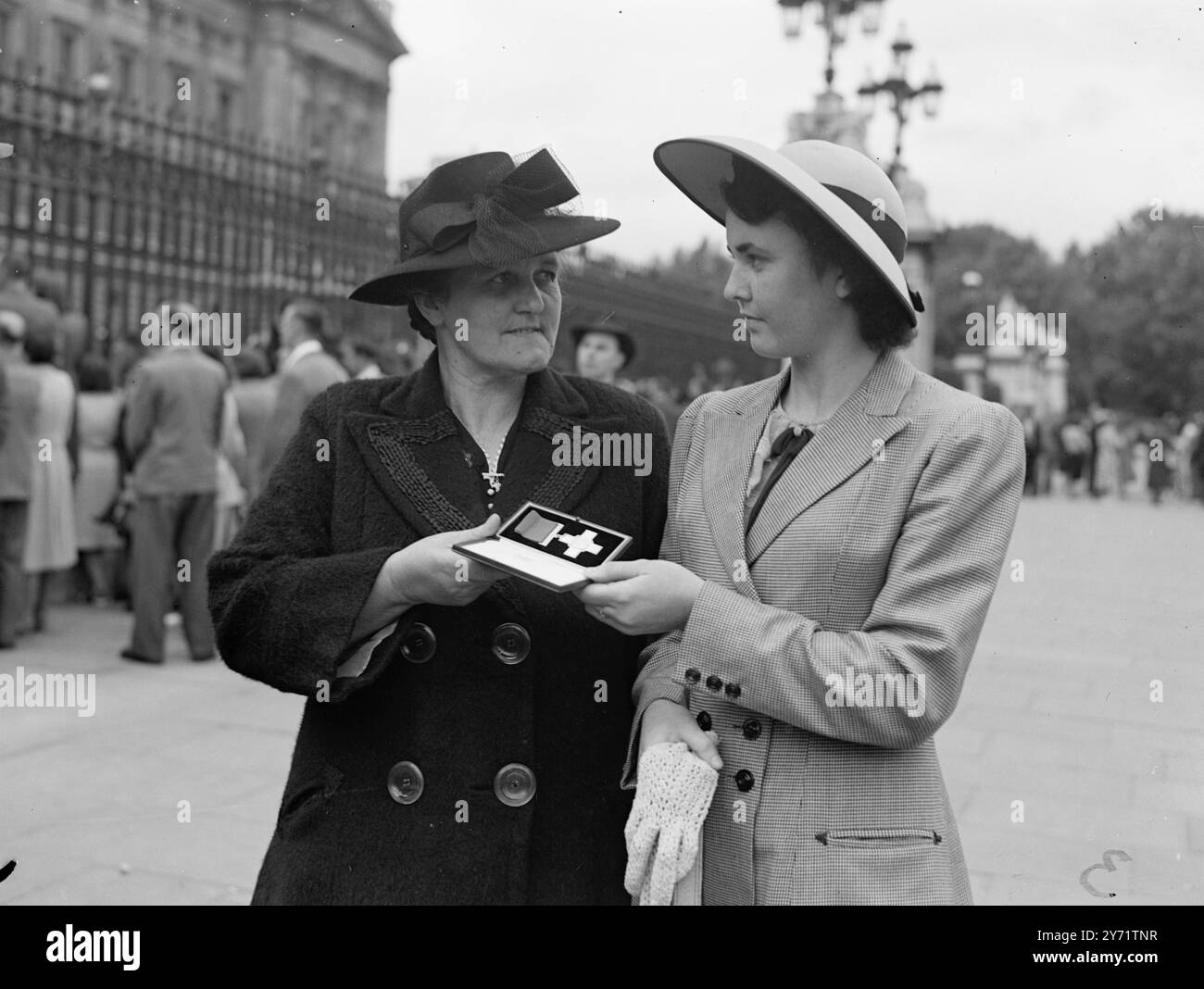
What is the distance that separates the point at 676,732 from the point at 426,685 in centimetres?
43

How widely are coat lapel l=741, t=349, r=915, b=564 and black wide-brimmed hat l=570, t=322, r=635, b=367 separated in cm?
435

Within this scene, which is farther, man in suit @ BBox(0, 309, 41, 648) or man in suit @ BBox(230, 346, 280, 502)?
man in suit @ BBox(230, 346, 280, 502)

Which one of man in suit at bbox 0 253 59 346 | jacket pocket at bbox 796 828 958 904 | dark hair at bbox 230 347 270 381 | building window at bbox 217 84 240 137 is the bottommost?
jacket pocket at bbox 796 828 958 904

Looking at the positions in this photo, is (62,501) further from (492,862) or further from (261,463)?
(492,862)

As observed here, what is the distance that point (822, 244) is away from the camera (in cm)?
197

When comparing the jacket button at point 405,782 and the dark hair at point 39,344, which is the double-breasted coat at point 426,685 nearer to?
the jacket button at point 405,782

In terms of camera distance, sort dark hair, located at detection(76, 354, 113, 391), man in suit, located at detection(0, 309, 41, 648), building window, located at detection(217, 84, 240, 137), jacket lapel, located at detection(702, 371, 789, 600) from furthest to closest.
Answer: building window, located at detection(217, 84, 240, 137), dark hair, located at detection(76, 354, 113, 391), man in suit, located at detection(0, 309, 41, 648), jacket lapel, located at detection(702, 371, 789, 600)

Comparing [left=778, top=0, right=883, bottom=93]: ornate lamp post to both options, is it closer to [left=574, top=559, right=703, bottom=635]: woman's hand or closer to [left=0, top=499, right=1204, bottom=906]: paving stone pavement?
[left=0, top=499, right=1204, bottom=906]: paving stone pavement

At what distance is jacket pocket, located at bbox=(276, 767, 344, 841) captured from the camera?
212 cm

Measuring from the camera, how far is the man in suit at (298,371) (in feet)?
23.4

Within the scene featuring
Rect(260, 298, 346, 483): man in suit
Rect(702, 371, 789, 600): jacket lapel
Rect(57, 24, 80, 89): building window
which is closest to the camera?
Rect(702, 371, 789, 600): jacket lapel

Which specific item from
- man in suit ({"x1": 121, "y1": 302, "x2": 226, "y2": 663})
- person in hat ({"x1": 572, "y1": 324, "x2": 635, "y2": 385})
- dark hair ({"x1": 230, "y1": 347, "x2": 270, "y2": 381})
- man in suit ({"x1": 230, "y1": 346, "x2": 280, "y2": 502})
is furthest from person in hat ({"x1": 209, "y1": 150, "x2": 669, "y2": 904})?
dark hair ({"x1": 230, "y1": 347, "x2": 270, "y2": 381})

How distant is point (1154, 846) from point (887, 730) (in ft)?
11.3
